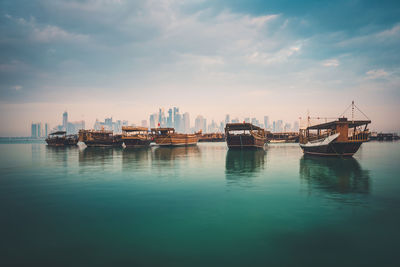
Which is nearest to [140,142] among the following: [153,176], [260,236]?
[153,176]

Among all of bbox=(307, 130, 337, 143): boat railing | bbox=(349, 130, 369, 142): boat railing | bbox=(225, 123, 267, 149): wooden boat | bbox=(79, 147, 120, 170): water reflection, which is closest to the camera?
bbox=(349, 130, 369, 142): boat railing

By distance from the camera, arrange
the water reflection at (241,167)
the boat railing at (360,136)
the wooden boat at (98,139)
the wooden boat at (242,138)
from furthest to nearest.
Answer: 1. the wooden boat at (98,139)
2. the wooden boat at (242,138)
3. the boat railing at (360,136)
4. the water reflection at (241,167)

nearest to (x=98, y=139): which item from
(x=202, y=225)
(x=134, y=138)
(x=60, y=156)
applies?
(x=134, y=138)

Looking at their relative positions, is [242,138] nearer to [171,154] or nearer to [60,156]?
[171,154]

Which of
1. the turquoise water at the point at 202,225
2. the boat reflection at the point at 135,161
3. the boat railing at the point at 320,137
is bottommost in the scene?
the boat reflection at the point at 135,161

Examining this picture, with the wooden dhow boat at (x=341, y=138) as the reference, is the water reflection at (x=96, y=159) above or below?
Answer: below

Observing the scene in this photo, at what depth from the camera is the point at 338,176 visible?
18578 millimetres

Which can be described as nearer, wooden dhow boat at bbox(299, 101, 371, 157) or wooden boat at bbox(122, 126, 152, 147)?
wooden dhow boat at bbox(299, 101, 371, 157)

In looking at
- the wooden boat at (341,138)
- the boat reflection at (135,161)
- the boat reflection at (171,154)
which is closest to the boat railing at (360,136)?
the wooden boat at (341,138)

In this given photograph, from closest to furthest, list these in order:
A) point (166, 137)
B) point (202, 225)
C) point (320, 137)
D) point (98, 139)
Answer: point (202, 225)
point (320, 137)
point (166, 137)
point (98, 139)

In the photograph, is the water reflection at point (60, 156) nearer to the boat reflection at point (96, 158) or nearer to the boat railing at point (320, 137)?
the boat reflection at point (96, 158)

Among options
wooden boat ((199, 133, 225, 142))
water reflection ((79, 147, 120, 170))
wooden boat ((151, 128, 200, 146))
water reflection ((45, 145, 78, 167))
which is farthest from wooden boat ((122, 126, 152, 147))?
wooden boat ((199, 133, 225, 142))

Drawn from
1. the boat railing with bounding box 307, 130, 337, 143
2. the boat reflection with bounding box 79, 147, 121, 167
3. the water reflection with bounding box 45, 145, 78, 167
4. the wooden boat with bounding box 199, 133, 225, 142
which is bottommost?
the water reflection with bounding box 45, 145, 78, 167

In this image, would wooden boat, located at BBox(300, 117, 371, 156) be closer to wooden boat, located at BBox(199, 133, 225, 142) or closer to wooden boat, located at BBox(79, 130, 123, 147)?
wooden boat, located at BBox(79, 130, 123, 147)
